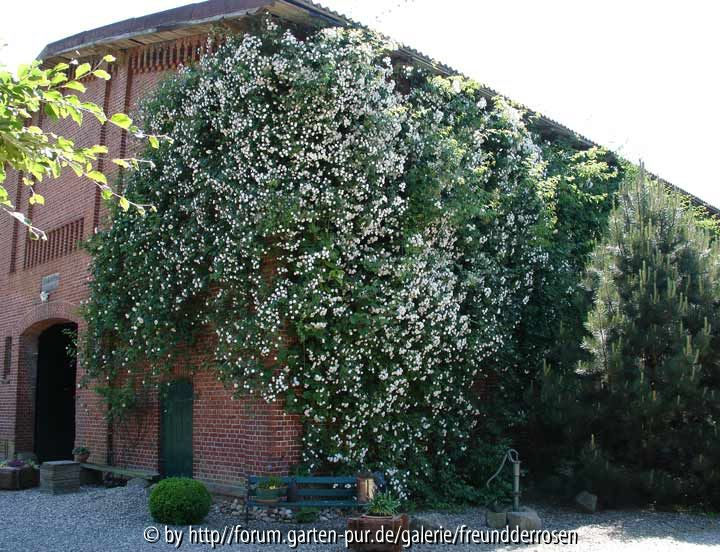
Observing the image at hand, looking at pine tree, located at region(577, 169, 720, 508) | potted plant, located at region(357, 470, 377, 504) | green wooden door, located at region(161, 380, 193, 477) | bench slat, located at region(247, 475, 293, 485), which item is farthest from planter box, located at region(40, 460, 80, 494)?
pine tree, located at region(577, 169, 720, 508)

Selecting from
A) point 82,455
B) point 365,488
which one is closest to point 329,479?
point 365,488

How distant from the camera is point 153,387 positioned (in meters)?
11.9

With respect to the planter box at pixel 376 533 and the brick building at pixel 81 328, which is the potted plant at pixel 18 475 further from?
the planter box at pixel 376 533

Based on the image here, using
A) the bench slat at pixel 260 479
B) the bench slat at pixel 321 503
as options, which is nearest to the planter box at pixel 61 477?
the bench slat at pixel 260 479

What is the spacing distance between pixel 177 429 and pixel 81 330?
3326mm

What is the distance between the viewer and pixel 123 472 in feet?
39.2

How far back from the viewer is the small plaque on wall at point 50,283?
15.0m

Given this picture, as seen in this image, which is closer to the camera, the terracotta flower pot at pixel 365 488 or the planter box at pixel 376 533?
the planter box at pixel 376 533

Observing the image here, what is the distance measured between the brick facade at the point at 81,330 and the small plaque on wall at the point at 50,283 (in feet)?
0.38

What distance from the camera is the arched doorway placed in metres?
16.3

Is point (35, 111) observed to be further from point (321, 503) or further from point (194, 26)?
point (194, 26)

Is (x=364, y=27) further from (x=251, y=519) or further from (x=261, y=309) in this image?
(x=251, y=519)

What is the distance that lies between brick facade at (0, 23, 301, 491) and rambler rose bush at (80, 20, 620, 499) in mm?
530

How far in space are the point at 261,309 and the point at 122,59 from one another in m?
7.20
